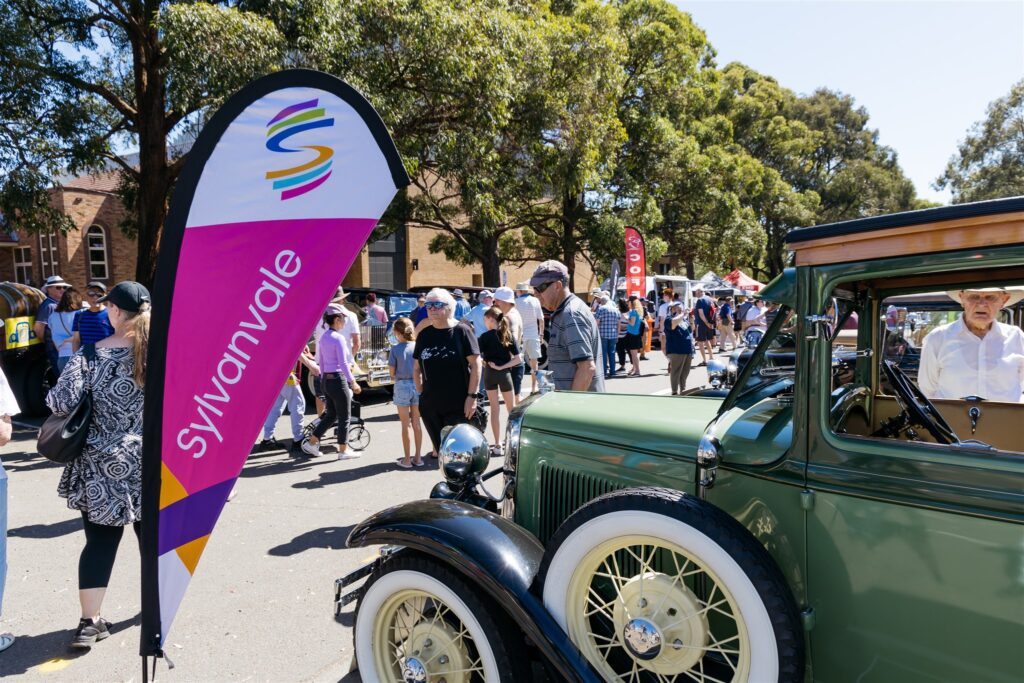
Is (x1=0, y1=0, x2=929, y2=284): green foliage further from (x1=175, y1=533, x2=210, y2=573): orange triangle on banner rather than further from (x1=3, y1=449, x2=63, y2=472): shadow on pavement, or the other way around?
(x1=175, y1=533, x2=210, y2=573): orange triangle on banner

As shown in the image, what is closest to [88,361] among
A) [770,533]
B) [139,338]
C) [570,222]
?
[139,338]

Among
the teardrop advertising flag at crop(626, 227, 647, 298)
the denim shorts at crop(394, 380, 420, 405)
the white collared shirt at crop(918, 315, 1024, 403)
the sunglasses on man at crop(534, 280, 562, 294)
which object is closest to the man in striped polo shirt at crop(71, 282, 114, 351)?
the denim shorts at crop(394, 380, 420, 405)

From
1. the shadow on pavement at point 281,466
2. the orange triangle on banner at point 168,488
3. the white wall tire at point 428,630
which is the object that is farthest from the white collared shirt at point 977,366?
the shadow on pavement at point 281,466

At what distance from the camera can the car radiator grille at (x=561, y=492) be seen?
2661 mm

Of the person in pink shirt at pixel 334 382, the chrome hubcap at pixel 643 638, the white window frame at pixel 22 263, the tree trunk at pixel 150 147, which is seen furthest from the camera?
the white window frame at pixel 22 263

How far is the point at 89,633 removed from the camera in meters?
3.39

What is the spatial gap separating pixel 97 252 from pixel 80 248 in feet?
2.64

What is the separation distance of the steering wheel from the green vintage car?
1cm

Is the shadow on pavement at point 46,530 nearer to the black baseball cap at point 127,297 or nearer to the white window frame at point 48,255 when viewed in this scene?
the black baseball cap at point 127,297

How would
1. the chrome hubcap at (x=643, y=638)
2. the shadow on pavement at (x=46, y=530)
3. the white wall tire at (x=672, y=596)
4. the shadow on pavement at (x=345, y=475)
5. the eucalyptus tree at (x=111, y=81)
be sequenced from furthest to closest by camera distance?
1. the eucalyptus tree at (x=111, y=81)
2. the shadow on pavement at (x=345, y=475)
3. the shadow on pavement at (x=46, y=530)
4. the chrome hubcap at (x=643, y=638)
5. the white wall tire at (x=672, y=596)

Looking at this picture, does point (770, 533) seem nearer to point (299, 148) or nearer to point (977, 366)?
point (299, 148)

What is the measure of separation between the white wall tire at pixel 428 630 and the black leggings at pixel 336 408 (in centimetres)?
463

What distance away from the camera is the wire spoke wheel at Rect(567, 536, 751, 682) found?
6.82 feet

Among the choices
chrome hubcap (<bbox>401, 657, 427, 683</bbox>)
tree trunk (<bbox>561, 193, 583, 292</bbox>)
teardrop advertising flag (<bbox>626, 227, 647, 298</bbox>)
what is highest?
tree trunk (<bbox>561, 193, 583, 292</bbox>)
